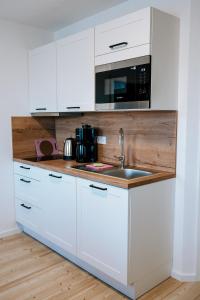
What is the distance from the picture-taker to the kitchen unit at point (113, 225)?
2010 mm

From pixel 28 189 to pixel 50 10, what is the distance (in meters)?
1.87

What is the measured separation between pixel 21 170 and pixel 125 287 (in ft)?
5.53

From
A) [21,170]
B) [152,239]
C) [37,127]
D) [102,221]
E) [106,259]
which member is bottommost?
[106,259]

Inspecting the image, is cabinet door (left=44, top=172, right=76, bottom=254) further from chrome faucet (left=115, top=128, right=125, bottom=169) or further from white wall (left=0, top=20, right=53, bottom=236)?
white wall (left=0, top=20, right=53, bottom=236)

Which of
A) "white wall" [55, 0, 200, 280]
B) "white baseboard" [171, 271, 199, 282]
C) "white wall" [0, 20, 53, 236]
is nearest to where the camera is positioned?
"white wall" [55, 0, 200, 280]

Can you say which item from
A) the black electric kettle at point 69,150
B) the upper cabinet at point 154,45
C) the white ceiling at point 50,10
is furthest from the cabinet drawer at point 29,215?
the white ceiling at point 50,10

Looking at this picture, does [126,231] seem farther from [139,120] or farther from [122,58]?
[122,58]

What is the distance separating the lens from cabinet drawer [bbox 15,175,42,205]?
2912 millimetres

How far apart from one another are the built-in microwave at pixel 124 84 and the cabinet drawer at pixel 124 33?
125mm

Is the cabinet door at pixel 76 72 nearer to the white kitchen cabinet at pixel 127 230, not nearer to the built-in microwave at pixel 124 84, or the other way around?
the built-in microwave at pixel 124 84

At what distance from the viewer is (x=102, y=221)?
7.11ft

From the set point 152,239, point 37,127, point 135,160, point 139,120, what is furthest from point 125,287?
point 37,127

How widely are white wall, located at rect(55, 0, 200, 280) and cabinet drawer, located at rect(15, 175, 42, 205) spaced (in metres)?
1.42

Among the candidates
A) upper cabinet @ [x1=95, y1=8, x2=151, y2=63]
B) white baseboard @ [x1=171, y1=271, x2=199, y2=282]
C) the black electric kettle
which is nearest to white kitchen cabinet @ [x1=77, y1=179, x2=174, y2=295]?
white baseboard @ [x1=171, y1=271, x2=199, y2=282]
